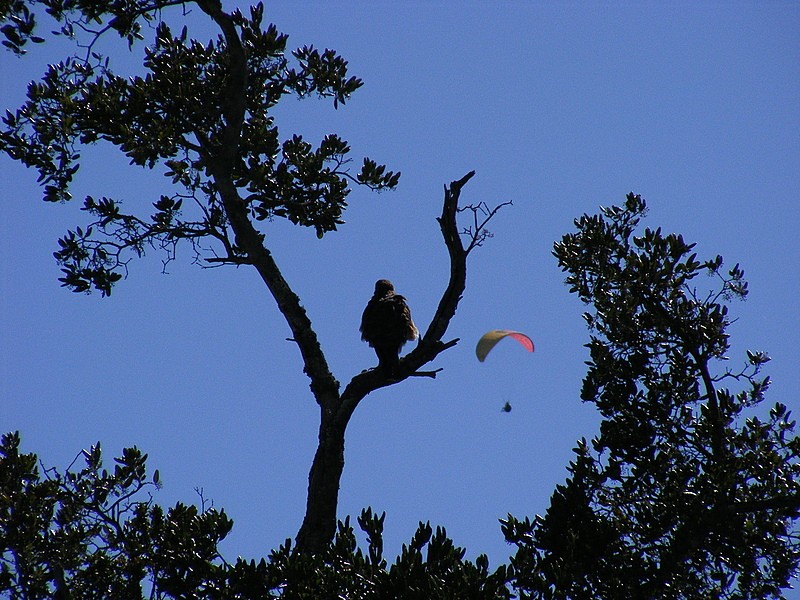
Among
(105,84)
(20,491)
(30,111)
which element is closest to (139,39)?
(105,84)

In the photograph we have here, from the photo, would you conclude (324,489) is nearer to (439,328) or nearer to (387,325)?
(439,328)

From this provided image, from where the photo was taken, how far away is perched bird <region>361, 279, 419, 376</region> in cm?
1067

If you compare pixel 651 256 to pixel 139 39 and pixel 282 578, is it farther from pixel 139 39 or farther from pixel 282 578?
pixel 139 39

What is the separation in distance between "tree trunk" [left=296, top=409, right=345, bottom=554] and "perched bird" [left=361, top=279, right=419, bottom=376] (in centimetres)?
110

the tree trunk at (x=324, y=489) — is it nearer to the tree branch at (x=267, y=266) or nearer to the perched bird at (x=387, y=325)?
the tree branch at (x=267, y=266)

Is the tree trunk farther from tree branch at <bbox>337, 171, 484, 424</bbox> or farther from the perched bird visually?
the perched bird

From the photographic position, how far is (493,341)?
10.4 m

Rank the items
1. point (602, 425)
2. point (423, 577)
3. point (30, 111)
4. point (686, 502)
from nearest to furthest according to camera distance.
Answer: point (423, 577) → point (686, 502) → point (602, 425) → point (30, 111)

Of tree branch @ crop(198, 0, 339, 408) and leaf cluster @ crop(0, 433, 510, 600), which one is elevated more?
tree branch @ crop(198, 0, 339, 408)

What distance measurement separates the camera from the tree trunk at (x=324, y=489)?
360 inches

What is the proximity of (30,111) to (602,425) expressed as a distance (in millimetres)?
6556

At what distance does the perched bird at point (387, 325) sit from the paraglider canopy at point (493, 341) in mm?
930

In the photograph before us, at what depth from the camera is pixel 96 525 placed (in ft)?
28.6

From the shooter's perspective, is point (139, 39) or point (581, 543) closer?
point (581, 543)
